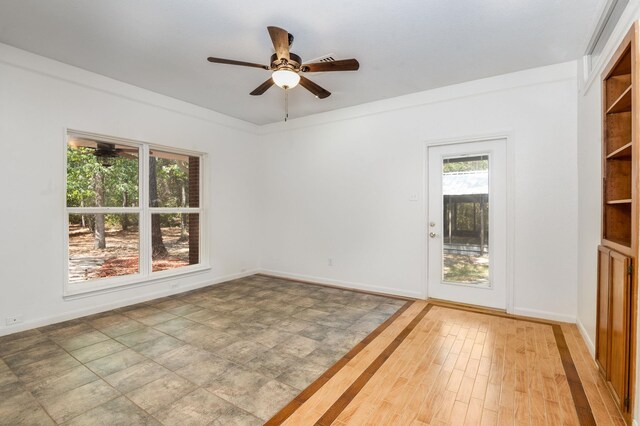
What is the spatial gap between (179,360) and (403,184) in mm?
3433

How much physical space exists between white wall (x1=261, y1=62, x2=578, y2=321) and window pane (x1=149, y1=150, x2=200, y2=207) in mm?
1342

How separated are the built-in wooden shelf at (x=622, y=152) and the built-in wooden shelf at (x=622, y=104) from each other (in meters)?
0.31

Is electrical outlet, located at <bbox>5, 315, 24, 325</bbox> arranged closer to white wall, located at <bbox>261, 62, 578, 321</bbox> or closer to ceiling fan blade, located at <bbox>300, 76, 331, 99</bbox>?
white wall, located at <bbox>261, 62, 578, 321</bbox>

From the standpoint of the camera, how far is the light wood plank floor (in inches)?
74.5

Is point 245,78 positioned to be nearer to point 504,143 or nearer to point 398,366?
point 504,143

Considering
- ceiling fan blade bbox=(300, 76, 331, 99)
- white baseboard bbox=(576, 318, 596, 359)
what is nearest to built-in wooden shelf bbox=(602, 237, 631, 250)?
white baseboard bbox=(576, 318, 596, 359)

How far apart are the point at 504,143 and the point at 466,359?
8.49 feet

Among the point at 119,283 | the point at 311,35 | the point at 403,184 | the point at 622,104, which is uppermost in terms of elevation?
the point at 311,35

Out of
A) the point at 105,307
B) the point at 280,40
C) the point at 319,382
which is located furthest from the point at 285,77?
the point at 105,307

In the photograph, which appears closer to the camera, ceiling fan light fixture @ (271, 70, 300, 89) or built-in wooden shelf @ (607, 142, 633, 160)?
built-in wooden shelf @ (607, 142, 633, 160)

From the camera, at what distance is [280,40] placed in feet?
7.95

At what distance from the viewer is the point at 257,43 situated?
2.98 metres

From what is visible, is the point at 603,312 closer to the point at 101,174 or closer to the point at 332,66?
the point at 332,66

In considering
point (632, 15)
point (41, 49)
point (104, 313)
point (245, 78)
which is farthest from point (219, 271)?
point (632, 15)
